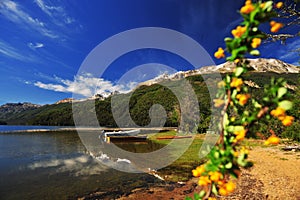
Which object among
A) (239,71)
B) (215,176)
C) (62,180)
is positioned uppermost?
(239,71)

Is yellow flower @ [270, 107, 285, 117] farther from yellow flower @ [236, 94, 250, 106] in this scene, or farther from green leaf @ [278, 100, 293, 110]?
yellow flower @ [236, 94, 250, 106]

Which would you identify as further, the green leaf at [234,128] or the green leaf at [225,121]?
the green leaf at [225,121]

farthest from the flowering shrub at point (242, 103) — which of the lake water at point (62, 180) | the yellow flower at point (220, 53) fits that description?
the lake water at point (62, 180)

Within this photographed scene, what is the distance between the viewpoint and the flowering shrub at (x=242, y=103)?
121 cm

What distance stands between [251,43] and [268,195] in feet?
26.4

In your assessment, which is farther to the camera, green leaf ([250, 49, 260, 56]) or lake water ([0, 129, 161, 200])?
lake water ([0, 129, 161, 200])

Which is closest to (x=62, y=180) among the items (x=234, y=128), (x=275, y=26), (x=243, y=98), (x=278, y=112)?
(x=234, y=128)

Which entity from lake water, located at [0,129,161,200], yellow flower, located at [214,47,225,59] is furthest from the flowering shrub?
lake water, located at [0,129,161,200]

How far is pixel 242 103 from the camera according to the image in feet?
4.13

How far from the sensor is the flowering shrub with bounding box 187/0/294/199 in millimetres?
1212

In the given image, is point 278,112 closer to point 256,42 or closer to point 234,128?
→ point 234,128

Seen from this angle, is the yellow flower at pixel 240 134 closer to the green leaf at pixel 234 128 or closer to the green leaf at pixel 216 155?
the green leaf at pixel 234 128

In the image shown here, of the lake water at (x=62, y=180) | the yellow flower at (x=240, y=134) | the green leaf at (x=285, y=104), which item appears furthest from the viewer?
the lake water at (x=62, y=180)

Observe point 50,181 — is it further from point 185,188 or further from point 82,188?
point 185,188
